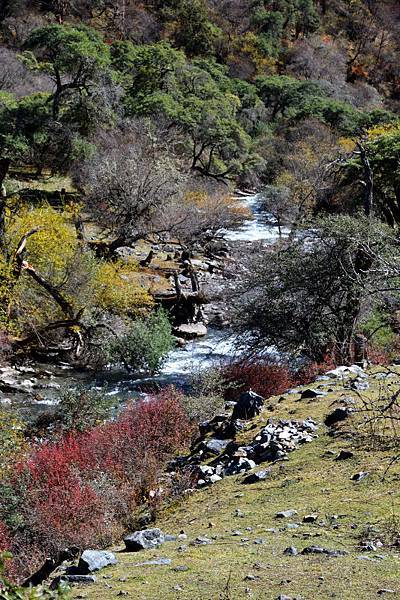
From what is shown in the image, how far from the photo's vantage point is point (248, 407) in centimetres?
1195

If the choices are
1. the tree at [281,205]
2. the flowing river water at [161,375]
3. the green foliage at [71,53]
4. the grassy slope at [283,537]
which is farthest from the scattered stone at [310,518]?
the green foliage at [71,53]

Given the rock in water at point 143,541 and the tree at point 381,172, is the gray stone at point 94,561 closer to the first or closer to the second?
the rock in water at point 143,541

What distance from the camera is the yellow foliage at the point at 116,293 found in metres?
22.4

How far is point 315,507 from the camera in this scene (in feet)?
24.0

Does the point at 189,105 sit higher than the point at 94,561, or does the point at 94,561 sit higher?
the point at 189,105

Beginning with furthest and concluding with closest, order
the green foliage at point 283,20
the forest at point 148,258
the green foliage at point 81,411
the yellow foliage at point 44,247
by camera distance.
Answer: the green foliage at point 283,20 < the yellow foliage at point 44,247 < the green foliage at point 81,411 < the forest at point 148,258

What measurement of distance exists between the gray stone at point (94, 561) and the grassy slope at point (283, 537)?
0.41 feet

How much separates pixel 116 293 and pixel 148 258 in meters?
7.39

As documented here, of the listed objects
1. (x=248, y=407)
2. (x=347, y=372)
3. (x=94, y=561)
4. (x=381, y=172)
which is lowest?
(x=248, y=407)

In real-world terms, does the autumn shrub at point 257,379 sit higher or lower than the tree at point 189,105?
lower

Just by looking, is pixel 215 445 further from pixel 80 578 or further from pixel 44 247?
pixel 44 247

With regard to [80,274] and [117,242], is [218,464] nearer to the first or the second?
[80,274]

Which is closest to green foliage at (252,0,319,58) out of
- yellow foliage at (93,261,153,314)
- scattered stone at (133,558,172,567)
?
yellow foliage at (93,261,153,314)

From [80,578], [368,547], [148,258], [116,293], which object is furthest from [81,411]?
[148,258]
